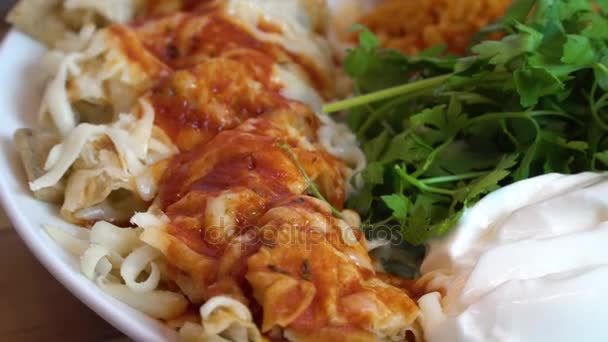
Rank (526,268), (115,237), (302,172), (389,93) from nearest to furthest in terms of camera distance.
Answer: (526,268) < (115,237) < (302,172) < (389,93)

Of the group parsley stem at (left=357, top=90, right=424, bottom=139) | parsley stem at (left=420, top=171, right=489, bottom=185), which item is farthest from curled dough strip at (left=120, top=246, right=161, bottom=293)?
parsley stem at (left=357, top=90, right=424, bottom=139)

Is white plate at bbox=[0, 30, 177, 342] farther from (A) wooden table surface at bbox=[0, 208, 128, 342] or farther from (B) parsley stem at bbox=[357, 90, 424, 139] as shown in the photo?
(B) parsley stem at bbox=[357, 90, 424, 139]

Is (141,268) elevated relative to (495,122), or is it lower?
lower

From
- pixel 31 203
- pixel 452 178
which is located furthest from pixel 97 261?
pixel 452 178

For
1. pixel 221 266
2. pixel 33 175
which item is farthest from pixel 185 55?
pixel 221 266

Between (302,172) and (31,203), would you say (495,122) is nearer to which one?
(302,172)

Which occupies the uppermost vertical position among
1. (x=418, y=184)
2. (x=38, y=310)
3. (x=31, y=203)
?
(x=418, y=184)

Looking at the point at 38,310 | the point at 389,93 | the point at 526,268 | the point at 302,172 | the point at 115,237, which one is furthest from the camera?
the point at 389,93
